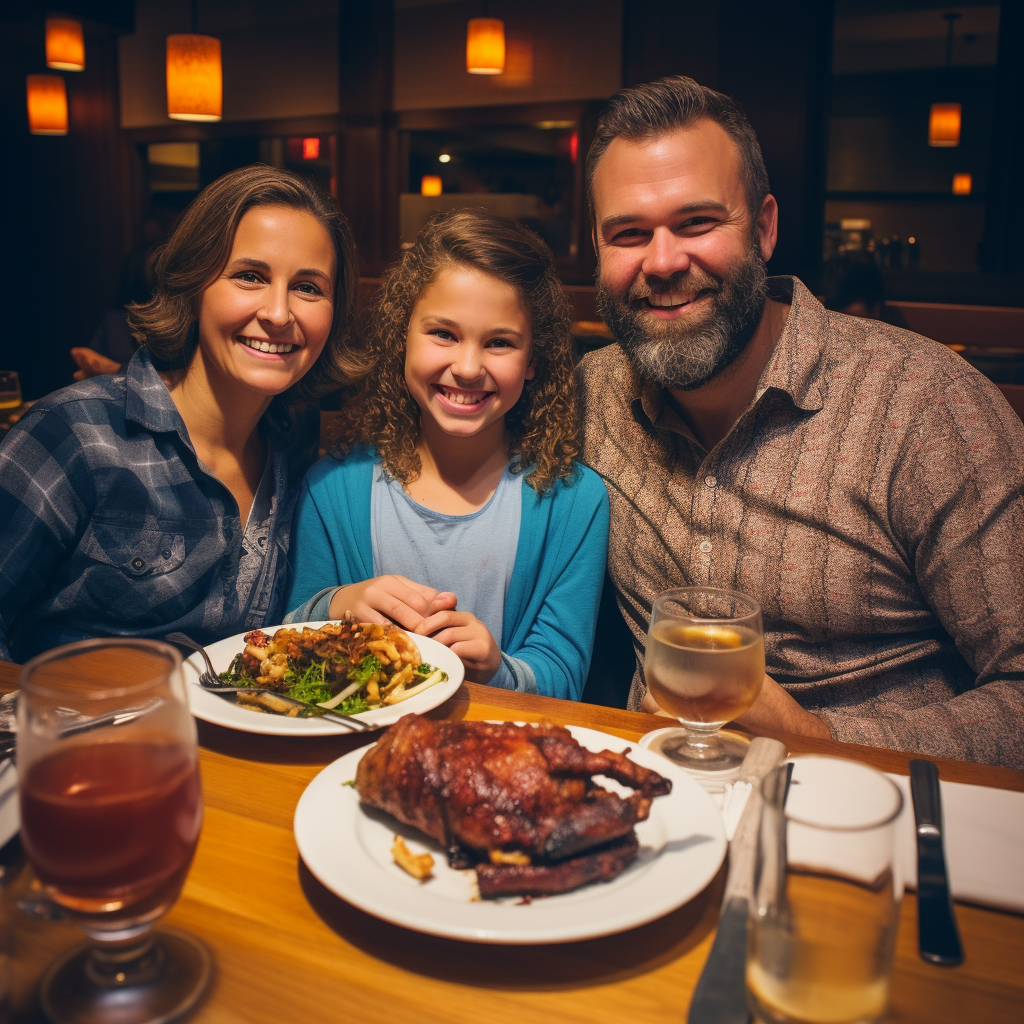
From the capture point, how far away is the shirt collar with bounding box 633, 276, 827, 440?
186 centimetres

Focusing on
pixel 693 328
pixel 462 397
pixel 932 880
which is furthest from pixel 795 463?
pixel 932 880

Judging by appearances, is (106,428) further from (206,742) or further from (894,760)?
(894,760)

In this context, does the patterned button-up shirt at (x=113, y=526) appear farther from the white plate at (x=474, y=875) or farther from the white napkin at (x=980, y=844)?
the white napkin at (x=980, y=844)

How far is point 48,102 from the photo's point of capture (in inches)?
324

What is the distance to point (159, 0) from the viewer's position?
8828mm

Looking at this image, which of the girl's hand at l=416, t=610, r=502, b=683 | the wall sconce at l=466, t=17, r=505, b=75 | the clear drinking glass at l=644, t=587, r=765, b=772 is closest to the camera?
the clear drinking glass at l=644, t=587, r=765, b=772

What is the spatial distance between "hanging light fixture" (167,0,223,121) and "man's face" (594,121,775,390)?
5408mm

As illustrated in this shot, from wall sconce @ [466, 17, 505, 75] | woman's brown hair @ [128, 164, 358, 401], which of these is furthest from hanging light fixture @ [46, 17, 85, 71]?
woman's brown hair @ [128, 164, 358, 401]

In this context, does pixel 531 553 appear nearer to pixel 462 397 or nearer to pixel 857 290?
pixel 462 397

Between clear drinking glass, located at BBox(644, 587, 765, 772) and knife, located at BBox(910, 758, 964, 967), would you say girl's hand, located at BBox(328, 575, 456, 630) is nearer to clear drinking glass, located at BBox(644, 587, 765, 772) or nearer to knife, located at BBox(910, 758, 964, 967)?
clear drinking glass, located at BBox(644, 587, 765, 772)

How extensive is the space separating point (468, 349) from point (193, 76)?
18.0ft

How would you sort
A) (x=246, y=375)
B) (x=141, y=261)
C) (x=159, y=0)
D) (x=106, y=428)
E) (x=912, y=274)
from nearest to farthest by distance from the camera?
(x=106, y=428), (x=246, y=375), (x=141, y=261), (x=912, y=274), (x=159, y=0)

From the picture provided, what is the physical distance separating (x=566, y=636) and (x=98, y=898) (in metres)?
1.35

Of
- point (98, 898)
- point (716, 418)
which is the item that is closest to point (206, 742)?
point (98, 898)
